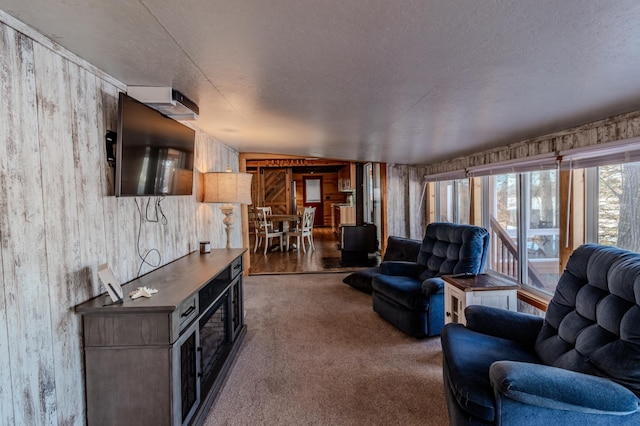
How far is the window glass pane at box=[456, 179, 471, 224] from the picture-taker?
14.7 feet

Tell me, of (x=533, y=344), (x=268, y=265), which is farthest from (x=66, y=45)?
(x=268, y=265)

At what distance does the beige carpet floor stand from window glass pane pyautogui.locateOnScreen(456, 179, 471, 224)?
6.18ft

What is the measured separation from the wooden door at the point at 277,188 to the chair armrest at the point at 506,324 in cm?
916

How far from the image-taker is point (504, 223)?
3707 millimetres

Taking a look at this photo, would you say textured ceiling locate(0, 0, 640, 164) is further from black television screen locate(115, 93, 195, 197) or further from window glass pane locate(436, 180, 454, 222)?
window glass pane locate(436, 180, 454, 222)

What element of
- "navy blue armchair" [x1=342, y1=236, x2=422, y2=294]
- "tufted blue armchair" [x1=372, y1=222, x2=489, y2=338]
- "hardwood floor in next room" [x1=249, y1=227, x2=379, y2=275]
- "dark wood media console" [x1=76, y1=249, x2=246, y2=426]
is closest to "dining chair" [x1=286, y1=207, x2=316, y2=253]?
"hardwood floor in next room" [x1=249, y1=227, x2=379, y2=275]

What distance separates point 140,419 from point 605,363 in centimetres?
210

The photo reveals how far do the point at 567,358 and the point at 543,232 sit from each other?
1.78 metres

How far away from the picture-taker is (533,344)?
200 cm

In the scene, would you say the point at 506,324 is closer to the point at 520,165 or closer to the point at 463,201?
the point at 520,165

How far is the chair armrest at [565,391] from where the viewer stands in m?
1.30

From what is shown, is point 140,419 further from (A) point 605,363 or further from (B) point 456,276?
(B) point 456,276

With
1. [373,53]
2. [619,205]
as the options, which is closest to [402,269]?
[619,205]

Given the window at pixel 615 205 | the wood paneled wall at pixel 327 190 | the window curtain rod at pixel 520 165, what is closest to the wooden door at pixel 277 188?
the wood paneled wall at pixel 327 190
